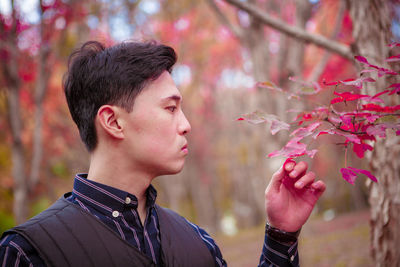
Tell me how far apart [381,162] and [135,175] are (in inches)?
59.1

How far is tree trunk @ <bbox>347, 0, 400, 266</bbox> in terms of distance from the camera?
2184mm

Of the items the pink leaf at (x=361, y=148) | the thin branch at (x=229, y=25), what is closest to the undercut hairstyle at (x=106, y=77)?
the pink leaf at (x=361, y=148)

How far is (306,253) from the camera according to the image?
7.89m

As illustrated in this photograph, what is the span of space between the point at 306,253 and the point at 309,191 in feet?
22.4

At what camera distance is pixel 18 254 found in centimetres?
130

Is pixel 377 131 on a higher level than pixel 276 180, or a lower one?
higher

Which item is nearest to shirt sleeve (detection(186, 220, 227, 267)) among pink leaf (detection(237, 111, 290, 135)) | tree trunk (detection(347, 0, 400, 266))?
pink leaf (detection(237, 111, 290, 135))

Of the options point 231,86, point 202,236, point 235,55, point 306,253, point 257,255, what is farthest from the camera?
point 231,86

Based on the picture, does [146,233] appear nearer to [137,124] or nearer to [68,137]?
[137,124]

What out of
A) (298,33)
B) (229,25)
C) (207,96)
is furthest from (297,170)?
(207,96)

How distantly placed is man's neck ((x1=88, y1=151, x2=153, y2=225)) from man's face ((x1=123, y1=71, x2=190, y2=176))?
0.04 meters

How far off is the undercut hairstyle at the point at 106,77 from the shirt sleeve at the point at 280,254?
0.88 metres

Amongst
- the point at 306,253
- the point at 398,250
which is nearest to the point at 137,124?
the point at 398,250

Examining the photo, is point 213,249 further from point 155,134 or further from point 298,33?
point 298,33
